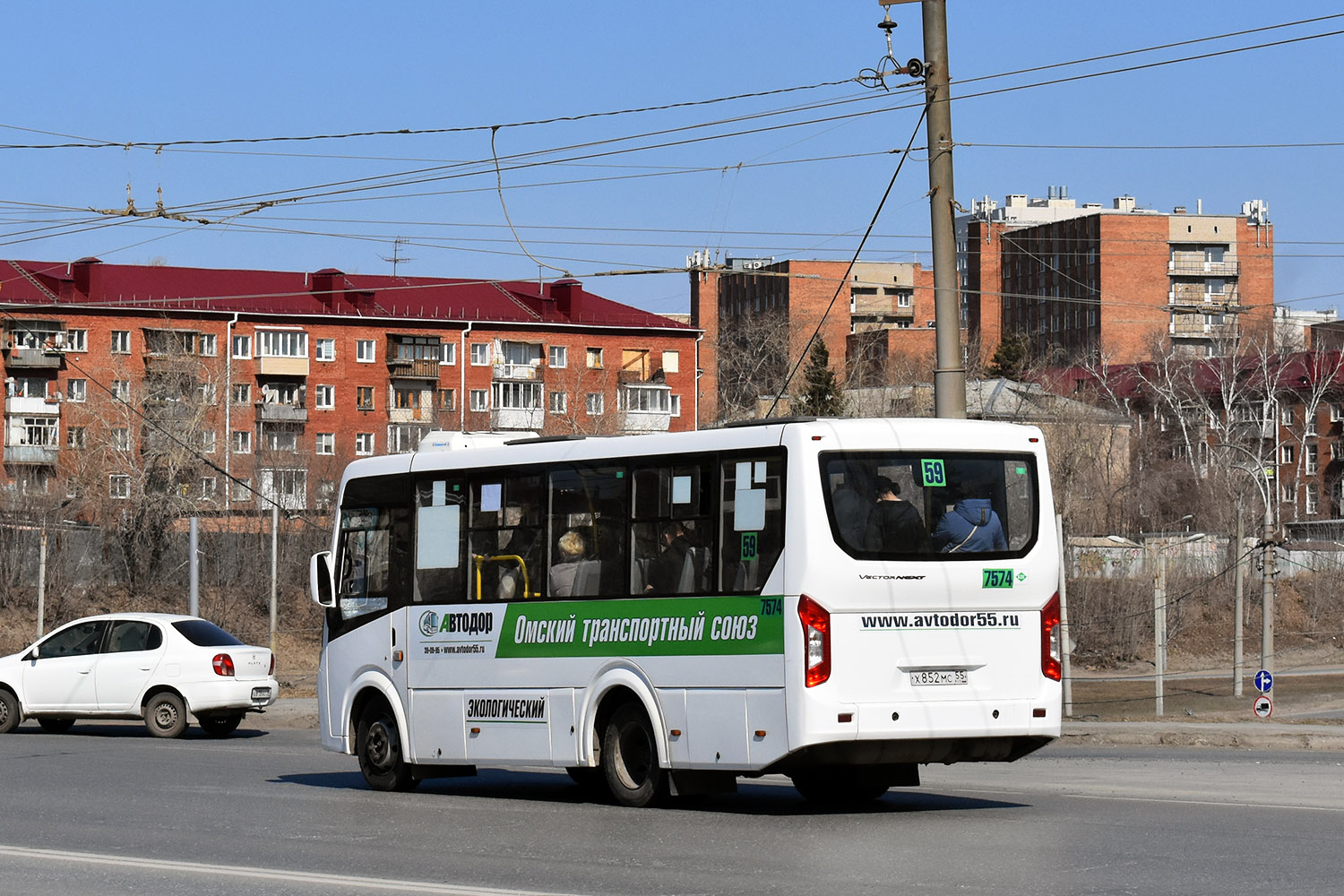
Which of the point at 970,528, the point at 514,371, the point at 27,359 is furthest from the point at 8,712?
the point at 514,371

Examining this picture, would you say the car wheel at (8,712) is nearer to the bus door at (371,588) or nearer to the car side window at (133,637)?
the car side window at (133,637)

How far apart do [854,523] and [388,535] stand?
5.15 meters

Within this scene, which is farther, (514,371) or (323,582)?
(514,371)

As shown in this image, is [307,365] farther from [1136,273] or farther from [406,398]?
[1136,273]

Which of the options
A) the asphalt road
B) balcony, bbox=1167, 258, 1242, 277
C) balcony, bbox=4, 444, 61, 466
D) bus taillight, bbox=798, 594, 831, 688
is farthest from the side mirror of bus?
balcony, bbox=1167, 258, 1242, 277

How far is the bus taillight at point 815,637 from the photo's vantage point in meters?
12.8

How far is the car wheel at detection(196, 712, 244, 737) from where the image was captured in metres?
26.1

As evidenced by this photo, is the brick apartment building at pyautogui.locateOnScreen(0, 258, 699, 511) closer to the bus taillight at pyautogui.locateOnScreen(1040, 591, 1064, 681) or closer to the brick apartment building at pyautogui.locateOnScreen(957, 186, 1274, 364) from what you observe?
the brick apartment building at pyautogui.locateOnScreen(957, 186, 1274, 364)

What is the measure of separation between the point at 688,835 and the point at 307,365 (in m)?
86.8

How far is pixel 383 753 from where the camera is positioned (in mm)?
16328

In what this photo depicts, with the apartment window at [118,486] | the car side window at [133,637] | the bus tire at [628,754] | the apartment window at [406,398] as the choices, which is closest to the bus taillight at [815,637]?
the bus tire at [628,754]

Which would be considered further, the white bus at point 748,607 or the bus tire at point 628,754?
the bus tire at point 628,754

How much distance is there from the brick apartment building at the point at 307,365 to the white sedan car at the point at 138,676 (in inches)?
2143

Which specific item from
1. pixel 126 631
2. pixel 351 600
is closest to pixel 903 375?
pixel 126 631
